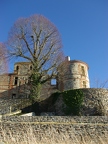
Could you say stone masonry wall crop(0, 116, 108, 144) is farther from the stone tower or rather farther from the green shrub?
the stone tower

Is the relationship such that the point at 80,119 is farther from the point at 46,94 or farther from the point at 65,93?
the point at 46,94

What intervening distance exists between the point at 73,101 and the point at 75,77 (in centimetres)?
1022

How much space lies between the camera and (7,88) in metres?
24.1

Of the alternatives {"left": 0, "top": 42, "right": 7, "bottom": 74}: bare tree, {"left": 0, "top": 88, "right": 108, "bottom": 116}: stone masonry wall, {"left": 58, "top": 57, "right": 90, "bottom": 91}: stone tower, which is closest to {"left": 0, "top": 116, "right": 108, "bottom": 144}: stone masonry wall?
{"left": 0, "top": 88, "right": 108, "bottom": 116}: stone masonry wall

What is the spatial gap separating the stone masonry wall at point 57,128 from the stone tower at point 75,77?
1246 cm

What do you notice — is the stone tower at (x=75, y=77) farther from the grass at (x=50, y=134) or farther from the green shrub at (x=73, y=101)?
the grass at (x=50, y=134)

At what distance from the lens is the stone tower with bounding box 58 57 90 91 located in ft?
72.6

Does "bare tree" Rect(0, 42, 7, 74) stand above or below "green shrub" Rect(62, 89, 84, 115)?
above

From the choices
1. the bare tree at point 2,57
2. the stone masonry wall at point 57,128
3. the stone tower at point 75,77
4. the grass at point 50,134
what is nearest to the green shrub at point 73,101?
the stone masonry wall at point 57,128

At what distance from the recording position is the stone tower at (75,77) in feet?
72.6

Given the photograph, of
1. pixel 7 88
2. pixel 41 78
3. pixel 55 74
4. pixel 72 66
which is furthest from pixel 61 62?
pixel 7 88

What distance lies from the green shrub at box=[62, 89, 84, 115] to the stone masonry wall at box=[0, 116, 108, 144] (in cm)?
249

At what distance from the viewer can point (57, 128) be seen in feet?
28.0

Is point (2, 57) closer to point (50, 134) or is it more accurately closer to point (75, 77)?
point (50, 134)
